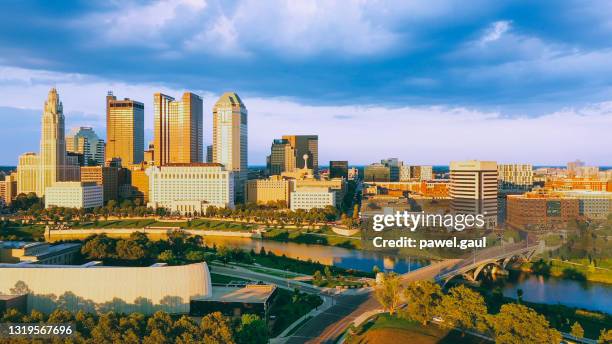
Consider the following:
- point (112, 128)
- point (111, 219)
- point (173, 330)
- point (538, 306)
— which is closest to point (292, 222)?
point (111, 219)

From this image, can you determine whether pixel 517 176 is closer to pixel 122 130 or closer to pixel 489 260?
pixel 489 260

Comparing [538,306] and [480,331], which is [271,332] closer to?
[480,331]

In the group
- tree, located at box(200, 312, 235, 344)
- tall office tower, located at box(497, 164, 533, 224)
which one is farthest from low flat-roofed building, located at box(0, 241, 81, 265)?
tall office tower, located at box(497, 164, 533, 224)

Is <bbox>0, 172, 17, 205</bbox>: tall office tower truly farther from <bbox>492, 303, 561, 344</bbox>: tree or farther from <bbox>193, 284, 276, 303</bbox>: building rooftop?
<bbox>492, 303, 561, 344</bbox>: tree

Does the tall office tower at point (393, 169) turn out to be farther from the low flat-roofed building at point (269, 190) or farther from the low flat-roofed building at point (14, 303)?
the low flat-roofed building at point (14, 303)

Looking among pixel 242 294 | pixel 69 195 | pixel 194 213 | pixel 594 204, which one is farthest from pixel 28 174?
pixel 594 204

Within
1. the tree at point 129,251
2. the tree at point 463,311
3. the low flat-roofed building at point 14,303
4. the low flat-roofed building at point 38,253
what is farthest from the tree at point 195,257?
the tree at point 463,311
